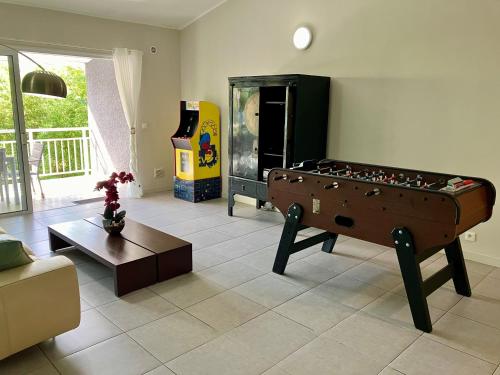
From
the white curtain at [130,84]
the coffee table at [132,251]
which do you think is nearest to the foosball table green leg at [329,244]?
the coffee table at [132,251]

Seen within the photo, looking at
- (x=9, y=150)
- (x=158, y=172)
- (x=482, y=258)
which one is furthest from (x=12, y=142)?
(x=482, y=258)

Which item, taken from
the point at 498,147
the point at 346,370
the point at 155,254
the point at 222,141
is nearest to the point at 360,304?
the point at 346,370

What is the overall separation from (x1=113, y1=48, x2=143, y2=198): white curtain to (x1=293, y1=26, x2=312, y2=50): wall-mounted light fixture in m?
2.48

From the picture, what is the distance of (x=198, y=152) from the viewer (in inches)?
231

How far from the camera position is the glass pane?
5.03 metres

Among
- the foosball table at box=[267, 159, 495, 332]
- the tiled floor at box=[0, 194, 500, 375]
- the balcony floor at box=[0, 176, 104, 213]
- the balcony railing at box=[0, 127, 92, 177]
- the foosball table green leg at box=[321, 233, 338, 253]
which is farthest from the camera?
the balcony railing at box=[0, 127, 92, 177]

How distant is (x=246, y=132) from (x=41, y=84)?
2629 millimetres

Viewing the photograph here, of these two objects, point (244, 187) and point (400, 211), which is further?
point (244, 187)

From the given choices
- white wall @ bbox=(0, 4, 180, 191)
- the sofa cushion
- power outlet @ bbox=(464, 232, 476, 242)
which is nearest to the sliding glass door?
white wall @ bbox=(0, 4, 180, 191)

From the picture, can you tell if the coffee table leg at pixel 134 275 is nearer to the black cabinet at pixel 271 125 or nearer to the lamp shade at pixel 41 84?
the lamp shade at pixel 41 84

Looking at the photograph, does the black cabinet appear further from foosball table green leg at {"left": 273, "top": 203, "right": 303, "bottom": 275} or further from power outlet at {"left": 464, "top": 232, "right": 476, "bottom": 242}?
power outlet at {"left": 464, "top": 232, "right": 476, "bottom": 242}

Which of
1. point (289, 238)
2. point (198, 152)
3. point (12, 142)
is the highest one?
point (12, 142)

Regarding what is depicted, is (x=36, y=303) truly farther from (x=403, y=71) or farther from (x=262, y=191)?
(x=403, y=71)

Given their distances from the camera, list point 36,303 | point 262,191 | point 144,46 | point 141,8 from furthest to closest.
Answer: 1. point 144,46
2. point 141,8
3. point 262,191
4. point 36,303
